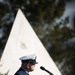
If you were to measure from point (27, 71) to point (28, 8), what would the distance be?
18978 millimetres

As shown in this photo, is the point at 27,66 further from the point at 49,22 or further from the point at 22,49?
the point at 49,22

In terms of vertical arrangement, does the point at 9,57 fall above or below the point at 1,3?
below

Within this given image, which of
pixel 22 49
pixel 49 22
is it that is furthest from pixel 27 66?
pixel 49 22

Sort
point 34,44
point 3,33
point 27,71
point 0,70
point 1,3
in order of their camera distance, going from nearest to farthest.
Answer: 1. point 27,71
2. point 0,70
3. point 34,44
4. point 3,33
5. point 1,3

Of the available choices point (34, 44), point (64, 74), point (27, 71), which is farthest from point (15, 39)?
point (64, 74)

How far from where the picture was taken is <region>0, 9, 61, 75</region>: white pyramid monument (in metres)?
8.89

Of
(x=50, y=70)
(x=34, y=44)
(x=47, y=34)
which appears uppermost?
(x=47, y=34)

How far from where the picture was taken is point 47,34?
1009 inches

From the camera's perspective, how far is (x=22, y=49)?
9508 mm

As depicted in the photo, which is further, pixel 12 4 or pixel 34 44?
pixel 12 4

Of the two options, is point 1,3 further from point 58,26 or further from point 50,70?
point 50,70

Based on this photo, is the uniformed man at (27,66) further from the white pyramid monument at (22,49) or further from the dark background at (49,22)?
the dark background at (49,22)

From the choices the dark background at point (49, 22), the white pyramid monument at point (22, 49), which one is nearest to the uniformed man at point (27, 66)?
the white pyramid monument at point (22, 49)

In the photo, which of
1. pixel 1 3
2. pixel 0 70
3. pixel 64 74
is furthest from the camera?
pixel 1 3
